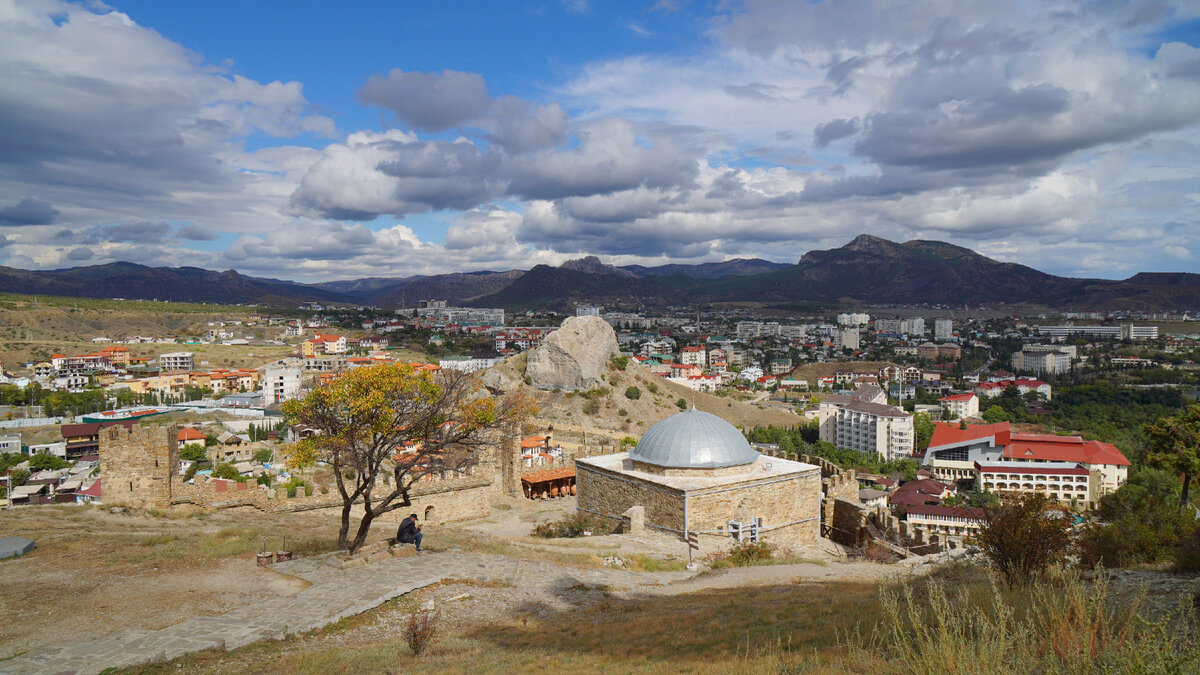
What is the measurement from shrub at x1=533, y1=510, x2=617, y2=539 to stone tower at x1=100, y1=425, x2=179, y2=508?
8851 millimetres

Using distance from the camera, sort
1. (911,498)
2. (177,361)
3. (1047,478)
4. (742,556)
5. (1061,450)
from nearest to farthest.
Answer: (742,556) → (911,498) → (1047,478) → (1061,450) → (177,361)

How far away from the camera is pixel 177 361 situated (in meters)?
82.9

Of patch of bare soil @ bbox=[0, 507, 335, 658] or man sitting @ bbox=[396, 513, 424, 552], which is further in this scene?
man sitting @ bbox=[396, 513, 424, 552]

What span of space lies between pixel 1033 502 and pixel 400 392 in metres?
9.99

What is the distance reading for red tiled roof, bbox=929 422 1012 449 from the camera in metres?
47.8

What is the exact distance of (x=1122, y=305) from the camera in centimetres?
19250

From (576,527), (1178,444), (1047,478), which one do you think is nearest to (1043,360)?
(1047,478)

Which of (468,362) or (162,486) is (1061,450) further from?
(468,362)

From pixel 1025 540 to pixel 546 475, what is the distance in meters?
A: 16.9

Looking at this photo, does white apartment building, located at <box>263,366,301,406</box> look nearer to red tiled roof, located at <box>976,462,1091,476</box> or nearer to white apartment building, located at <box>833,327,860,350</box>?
red tiled roof, located at <box>976,462,1091,476</box>

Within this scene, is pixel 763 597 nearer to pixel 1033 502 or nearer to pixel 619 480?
pixel 1033 502

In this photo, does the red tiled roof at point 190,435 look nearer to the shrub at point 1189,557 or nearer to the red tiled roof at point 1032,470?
the shrub at point 1189,557

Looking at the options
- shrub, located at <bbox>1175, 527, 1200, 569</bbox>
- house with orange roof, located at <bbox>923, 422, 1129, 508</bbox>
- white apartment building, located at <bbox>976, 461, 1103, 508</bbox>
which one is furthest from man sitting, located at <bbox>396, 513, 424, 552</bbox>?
house with orange roof, located at <bbox>923, 422, 1129, 508</bbox>

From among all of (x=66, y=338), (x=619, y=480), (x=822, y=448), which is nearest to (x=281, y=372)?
(x=66, y=338)
